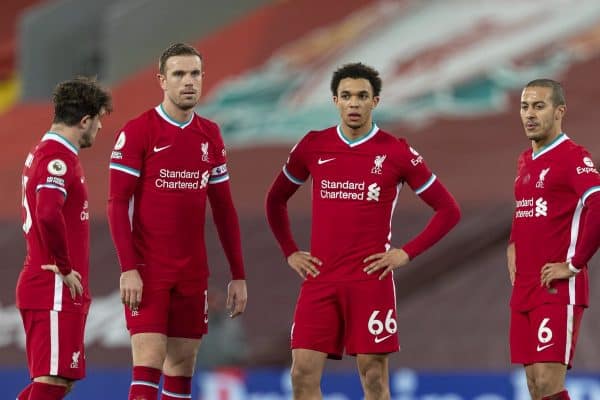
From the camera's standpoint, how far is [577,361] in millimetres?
9695

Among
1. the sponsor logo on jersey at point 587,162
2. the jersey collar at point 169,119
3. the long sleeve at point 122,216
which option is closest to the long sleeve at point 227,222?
the jersey collar at point 169,119

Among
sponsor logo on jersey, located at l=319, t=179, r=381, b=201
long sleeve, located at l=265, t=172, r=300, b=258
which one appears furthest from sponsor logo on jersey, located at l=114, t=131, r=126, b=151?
sponsor logo on jersey, located at l=319, t=179, r=381, b=201

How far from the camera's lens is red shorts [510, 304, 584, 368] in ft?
19.2

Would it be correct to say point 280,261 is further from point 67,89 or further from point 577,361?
point 67,89

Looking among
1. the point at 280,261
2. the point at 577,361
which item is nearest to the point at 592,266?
the point at 577,361

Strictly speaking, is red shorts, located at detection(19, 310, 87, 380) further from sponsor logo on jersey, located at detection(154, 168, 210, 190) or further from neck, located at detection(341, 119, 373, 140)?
neck, located at detection(341, 119, 373, 140)

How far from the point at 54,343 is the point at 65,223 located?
0.55 m

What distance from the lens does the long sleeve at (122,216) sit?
18.7ft

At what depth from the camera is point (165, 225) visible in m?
5.82

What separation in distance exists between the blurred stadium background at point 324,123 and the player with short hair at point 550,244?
2423 mm

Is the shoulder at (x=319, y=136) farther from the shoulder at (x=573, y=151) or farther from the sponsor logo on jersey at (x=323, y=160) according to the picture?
the shoulder at (x=573, y=151)

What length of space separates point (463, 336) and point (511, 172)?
2.04m

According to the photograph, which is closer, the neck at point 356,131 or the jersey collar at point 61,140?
the jersey collar at point 61,140

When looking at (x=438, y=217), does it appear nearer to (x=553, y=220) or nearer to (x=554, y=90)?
(x=553, y=220)
